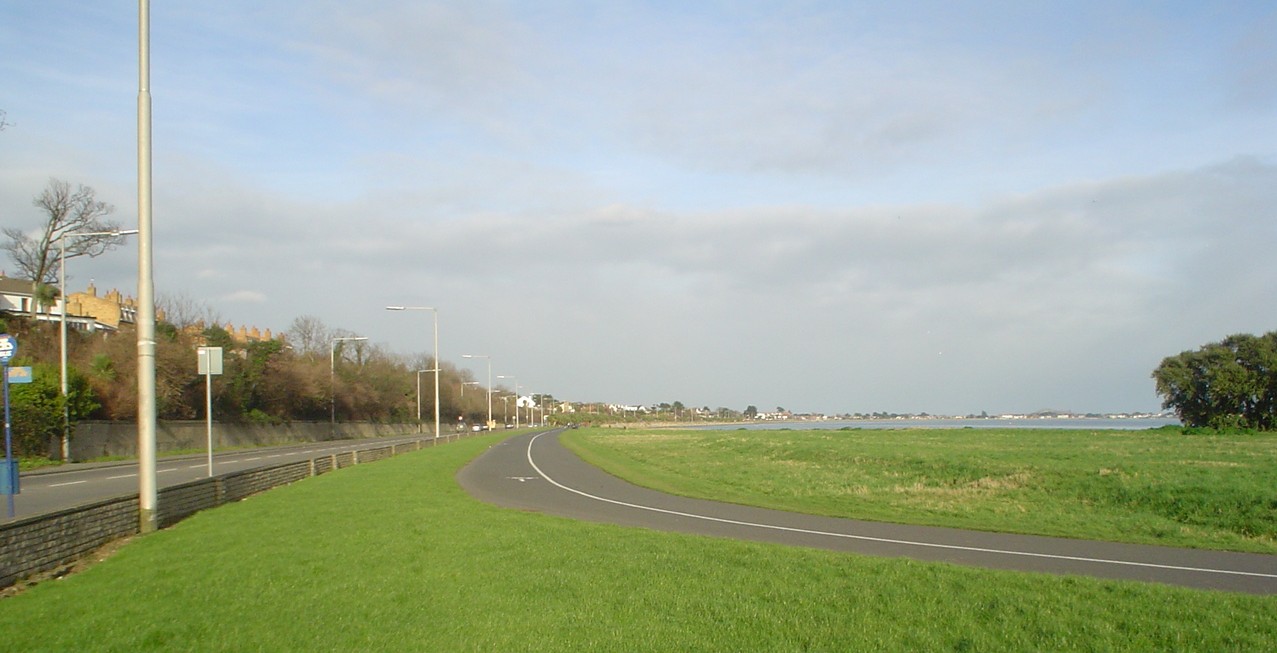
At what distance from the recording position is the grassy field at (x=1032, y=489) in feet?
61.4

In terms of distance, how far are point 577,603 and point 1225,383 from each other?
7317 centimetres

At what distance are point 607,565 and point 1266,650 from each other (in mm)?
6594

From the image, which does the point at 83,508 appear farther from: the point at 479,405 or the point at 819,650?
the point at 479,405

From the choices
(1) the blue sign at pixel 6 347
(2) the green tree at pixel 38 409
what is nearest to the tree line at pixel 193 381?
(2) the green tree at pixel 38 409

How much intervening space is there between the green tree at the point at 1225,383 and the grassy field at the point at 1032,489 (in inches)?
1232

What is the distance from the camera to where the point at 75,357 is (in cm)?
5194

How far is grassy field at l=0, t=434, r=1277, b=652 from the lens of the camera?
7.39 metres

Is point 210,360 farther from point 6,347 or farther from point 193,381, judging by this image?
point 193,381

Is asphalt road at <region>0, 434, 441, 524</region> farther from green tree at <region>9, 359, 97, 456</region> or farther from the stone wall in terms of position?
the stone wall

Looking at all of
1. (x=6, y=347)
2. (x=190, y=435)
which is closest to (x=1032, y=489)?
(x=6, y=347)

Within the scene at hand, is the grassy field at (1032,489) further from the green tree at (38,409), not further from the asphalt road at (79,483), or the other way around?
the green tree at (38,409)

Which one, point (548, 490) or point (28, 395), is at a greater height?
point (28, 395)

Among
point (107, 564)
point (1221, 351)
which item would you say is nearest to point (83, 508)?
point (107, 564)

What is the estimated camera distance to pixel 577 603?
8789 mm
